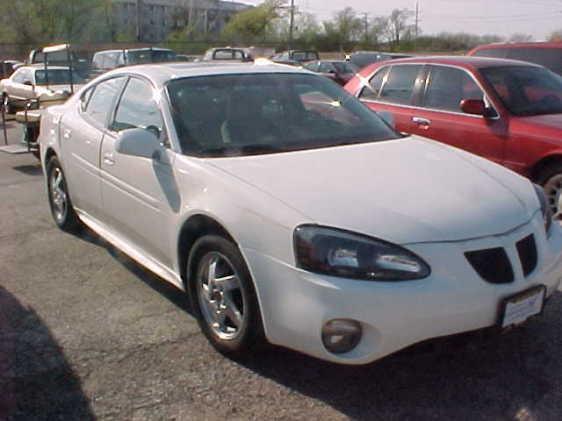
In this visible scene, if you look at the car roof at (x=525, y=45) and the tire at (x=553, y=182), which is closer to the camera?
the tire at (x=553, y=182)

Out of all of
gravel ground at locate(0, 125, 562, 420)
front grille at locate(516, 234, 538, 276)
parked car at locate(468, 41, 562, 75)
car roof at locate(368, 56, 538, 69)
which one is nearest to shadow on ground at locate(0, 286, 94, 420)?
gravel ground at locate(0, 125, 562, 420)

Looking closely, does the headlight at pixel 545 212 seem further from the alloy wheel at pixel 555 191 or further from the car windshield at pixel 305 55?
the car windshield at pixel 305 55

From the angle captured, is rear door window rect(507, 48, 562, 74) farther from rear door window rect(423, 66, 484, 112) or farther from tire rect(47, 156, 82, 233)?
tire rect(47, 156, 82, 233)

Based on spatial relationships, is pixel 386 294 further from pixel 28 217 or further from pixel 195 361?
pixel 28 217

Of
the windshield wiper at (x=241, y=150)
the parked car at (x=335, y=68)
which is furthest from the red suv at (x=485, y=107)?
the parked car at (x=335, y=68)

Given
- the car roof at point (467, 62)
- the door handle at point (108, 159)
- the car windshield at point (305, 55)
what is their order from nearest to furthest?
the door handle at point (108, 159) < the car roof at point (467, 62) < the car windshield at point (305, 55)

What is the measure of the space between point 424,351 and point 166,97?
2.15m

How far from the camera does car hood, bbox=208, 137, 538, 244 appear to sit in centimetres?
289

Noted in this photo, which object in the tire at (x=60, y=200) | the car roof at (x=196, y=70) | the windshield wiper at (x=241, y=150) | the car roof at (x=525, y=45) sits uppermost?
the car roof at (x=525, y=45)

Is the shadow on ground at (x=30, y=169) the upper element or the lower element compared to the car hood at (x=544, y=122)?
lower

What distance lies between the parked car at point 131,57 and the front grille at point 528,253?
18710 mm

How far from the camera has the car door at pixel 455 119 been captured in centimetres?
604

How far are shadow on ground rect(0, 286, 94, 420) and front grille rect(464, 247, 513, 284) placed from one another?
182 centimetres

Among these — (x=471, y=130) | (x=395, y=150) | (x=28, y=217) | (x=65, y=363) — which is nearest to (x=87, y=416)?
(x=65, y=363)
